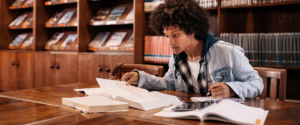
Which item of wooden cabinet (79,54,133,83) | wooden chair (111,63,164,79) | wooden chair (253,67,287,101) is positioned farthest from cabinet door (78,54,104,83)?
wooden chair (253,67,287,101)

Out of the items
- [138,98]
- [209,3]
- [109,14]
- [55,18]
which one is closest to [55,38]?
[55,18]

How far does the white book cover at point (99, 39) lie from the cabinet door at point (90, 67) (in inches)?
9.5

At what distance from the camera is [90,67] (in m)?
3.11

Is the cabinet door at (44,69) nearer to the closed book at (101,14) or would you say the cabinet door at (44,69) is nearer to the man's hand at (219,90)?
the closed book at (101,14)

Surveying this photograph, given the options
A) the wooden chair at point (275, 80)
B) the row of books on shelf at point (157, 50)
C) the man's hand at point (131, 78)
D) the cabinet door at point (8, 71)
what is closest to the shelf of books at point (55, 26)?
the cabinet door at point (8, 71)

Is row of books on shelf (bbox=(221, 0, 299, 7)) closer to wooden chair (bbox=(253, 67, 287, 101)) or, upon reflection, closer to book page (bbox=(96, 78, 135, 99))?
wooden chair (bbox=(253, 67, 287, 101))

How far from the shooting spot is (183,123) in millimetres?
804

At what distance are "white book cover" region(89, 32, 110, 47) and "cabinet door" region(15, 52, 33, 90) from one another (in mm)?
1015

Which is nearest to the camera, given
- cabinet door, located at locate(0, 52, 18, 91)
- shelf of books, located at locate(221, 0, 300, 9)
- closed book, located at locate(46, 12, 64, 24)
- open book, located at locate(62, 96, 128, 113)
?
open book, located at locate(62, 96, 128, 113)

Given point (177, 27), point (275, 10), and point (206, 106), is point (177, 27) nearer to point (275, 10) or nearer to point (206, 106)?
point (206, 106)

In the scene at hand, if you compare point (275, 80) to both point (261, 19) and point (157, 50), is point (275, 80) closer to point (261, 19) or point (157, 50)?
point (261, 19)

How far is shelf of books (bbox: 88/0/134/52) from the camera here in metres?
3.12

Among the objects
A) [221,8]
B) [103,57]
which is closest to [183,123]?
[221,8]

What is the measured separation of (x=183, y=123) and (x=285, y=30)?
6.68ft
